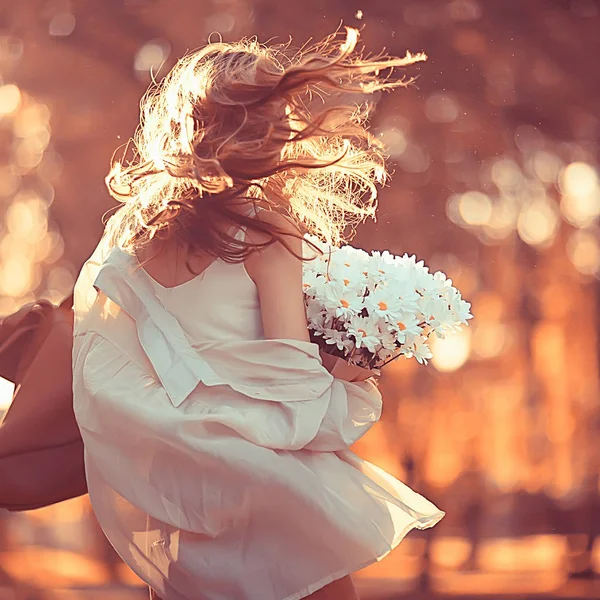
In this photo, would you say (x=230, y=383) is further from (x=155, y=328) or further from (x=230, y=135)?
(x=230, y=135)

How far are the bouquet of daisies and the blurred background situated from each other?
2.01 metres

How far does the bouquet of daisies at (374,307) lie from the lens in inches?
67.4

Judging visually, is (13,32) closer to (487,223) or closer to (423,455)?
(487,223)

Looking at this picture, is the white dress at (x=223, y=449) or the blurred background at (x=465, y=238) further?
the blurred background at (x=465, y=238)

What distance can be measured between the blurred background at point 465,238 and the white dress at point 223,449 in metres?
2.15

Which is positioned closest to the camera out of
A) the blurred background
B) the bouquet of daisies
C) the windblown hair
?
the windblown hair

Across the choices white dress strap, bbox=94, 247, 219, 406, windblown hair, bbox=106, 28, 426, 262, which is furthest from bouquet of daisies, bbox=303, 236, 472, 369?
white dress strap, bbox=94, 247, 219, 406

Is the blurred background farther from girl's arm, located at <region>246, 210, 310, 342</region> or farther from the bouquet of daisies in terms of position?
girl's arm, located at <region>246, 210, 310, 342</region>

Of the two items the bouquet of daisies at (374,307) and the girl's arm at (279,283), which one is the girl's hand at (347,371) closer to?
the bouquet of daisies at (374,307)

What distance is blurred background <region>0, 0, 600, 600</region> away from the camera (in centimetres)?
A: 377

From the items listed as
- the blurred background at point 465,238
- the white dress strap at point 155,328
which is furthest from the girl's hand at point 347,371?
the blurred background at point 465,238

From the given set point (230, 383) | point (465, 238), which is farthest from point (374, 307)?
point (465, 238)

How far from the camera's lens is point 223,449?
1.58 m

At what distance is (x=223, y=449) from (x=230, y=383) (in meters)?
0.11
